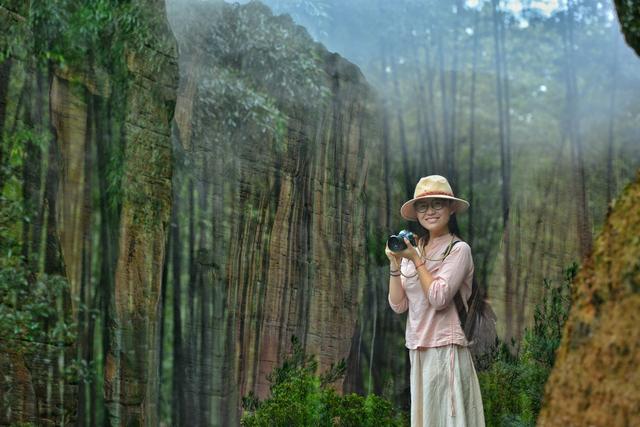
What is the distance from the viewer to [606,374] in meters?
0.93

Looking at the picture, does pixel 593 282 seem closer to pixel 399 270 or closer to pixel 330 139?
pixel 399 270

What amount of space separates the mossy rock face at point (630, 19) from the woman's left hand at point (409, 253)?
177 cm

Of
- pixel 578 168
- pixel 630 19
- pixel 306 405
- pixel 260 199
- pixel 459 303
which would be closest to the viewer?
pixel 630 19

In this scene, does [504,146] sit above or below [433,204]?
above

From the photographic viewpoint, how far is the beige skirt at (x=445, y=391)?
112 inches

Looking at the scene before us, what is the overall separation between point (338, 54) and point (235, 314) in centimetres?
233

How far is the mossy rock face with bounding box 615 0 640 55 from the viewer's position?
1110 millimetres

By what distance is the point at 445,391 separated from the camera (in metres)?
2.87

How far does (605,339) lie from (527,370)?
6.38m

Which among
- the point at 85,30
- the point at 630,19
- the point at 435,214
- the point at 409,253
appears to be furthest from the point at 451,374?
the point at 85,30

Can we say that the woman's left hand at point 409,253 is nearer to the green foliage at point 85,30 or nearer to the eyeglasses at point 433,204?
the eyeglasses at point 433,204

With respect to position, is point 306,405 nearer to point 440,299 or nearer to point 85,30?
point 85,30

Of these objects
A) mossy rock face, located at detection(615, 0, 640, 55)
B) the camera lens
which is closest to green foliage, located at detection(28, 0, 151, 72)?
the camera lens

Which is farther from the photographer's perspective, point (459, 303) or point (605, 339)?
point (459, 303)
